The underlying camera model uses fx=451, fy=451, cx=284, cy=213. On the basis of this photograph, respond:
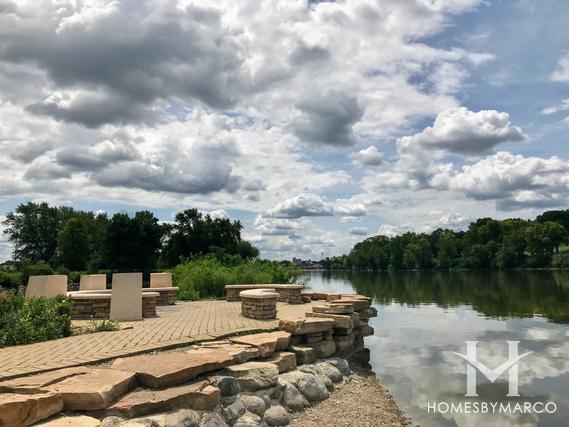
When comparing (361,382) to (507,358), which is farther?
(507,358)

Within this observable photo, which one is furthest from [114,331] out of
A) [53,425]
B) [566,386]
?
[566,386]

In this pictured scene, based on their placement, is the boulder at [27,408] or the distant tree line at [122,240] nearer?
the boulder at [27,408]

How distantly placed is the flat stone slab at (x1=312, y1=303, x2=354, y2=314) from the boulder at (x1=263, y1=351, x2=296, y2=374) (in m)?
2.37

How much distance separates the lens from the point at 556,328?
52.1 ft

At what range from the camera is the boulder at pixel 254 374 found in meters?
6.16

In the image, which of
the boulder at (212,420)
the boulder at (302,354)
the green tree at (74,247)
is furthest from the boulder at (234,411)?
the green tree at (74,247)

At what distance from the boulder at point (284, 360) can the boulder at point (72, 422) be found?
3.37 meters

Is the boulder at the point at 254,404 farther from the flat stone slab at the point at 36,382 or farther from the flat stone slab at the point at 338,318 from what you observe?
the flat stone slab at the point at 338,318

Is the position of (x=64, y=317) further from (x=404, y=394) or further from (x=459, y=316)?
(x=459, y=316)

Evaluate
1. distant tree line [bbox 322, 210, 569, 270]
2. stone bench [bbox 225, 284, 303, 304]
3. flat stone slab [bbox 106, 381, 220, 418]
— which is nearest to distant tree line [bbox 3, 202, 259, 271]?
stone bench [bbox 225, 284, 303, 304]

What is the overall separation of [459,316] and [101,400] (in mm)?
17835

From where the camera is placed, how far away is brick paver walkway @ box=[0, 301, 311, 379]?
557cm

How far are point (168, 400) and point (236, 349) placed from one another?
80.0 inches

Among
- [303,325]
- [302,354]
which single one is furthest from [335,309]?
[302,354]
